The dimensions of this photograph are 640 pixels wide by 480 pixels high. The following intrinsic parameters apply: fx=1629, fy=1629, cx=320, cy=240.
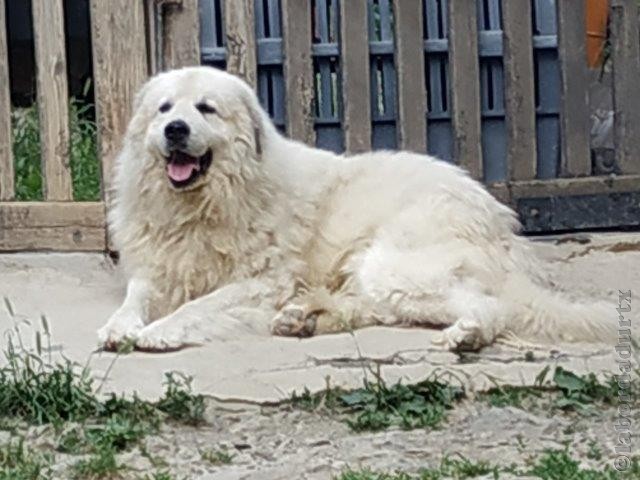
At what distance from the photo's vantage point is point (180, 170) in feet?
20.9

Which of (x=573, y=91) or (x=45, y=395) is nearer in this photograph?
(x=45, y=395)

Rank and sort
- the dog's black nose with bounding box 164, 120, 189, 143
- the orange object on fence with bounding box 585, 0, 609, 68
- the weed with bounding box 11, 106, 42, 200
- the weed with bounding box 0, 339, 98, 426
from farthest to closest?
1. the weed with bounding box 11, 106, 42, 200
2. the orange object on fence with bounding box 585, 0, 609, 68
3. the dog's black nose with bounding box 164, 120, 189, 143
4. the weed with bounding box 0, 339, 98, 426

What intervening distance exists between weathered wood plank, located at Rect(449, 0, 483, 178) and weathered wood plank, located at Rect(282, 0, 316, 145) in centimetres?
66

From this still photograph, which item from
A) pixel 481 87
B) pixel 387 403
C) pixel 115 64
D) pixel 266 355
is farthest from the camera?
pixel 481 87

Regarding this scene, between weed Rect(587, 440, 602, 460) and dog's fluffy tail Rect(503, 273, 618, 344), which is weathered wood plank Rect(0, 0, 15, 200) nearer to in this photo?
dog's fluffy tail Rect(503, 273, 618, 344)

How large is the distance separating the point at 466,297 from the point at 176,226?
1.21m

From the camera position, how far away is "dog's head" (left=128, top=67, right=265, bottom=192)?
629cm

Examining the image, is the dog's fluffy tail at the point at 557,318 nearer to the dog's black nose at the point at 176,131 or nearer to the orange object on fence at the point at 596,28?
the dog's black nose at the point at 176,131

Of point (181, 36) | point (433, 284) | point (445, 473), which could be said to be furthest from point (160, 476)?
point (181, 36)

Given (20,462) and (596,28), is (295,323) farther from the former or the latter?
(596,28)

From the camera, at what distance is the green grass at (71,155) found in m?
7.60

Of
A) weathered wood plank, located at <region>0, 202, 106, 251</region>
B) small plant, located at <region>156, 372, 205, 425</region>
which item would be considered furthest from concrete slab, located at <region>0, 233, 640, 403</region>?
weathered wood plank, located at <region>0, 202, 106, 251</region>

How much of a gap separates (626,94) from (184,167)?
232cm

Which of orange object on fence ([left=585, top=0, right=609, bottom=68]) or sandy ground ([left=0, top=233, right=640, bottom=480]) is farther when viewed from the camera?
orange object on fence ([left=585, top=0, right=609, bottom=68])
